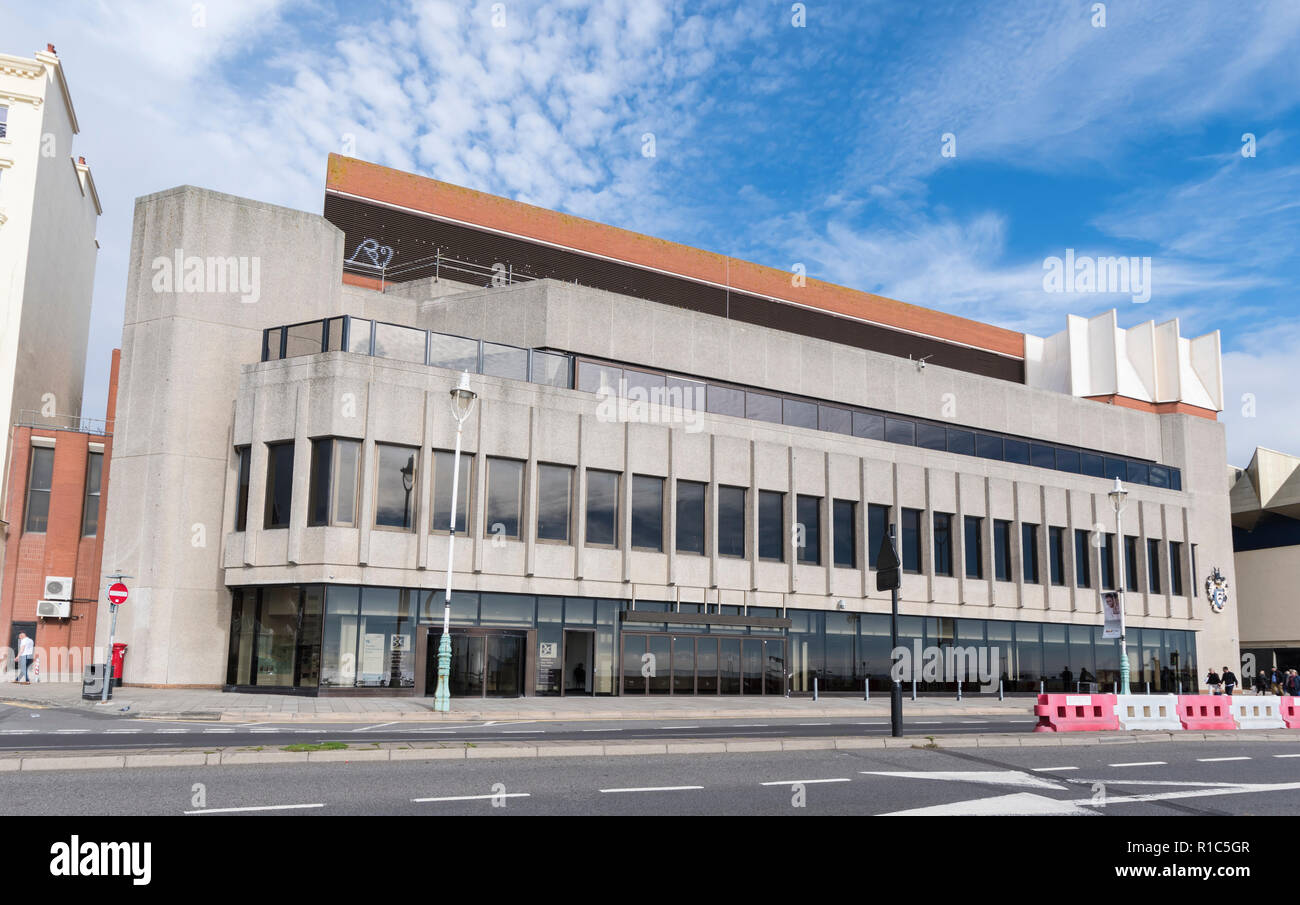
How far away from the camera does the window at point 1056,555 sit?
4659cm

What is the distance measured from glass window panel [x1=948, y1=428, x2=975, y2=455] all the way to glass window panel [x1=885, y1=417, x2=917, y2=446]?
2.05m

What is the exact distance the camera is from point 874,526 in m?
41.6

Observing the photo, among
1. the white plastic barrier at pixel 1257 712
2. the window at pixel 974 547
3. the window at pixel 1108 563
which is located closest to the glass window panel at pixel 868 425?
the window at pixel 974 547

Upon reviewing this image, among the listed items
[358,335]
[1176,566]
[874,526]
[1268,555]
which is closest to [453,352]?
[358,335]

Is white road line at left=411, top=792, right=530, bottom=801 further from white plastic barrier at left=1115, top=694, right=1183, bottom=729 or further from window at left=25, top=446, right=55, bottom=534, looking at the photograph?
window at left=25, top=446, right=55, bottom=534

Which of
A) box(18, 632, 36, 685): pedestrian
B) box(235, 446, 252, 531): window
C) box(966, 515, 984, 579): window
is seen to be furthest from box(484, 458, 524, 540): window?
box(966, 515, 984, 579): window

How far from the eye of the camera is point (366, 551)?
30.8m

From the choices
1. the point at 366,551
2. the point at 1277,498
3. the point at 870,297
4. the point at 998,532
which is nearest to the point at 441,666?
the point at 366,551

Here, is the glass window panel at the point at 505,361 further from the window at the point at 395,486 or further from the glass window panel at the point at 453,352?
the window at the point at 395,486

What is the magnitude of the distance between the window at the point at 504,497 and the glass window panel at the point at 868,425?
15095 mm

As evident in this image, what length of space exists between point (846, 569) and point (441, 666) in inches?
749

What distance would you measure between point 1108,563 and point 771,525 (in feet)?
62.8

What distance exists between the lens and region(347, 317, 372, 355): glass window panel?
3234cm
